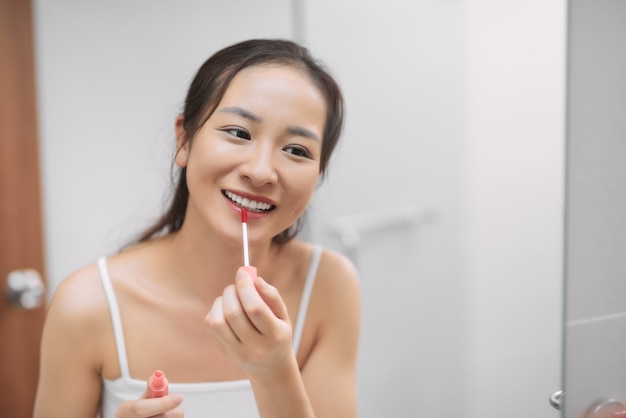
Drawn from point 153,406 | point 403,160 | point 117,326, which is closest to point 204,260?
point 117,326

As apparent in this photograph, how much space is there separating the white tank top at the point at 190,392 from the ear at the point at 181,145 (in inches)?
5.7

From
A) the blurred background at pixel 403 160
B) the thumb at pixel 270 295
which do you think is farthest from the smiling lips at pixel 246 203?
the blurred background at pixel 403 160

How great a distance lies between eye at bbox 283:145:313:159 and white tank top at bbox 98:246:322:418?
220 millimetres

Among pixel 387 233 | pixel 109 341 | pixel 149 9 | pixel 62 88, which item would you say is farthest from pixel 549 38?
pixel 109 341

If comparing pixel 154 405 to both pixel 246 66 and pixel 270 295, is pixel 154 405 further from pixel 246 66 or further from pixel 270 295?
pixel 246 66

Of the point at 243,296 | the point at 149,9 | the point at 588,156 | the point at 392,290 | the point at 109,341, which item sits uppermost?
the point at 149,9

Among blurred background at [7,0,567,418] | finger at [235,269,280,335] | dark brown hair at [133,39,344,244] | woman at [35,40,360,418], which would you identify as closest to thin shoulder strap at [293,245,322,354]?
woman at [35,40,360,418]

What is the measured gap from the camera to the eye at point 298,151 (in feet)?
2.07

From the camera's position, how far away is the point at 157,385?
55cm

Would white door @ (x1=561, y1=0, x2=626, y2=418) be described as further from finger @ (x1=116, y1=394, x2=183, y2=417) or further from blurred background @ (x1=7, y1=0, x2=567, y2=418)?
blurred background @ (x1=7, y1=0, x2=567, y2=418)

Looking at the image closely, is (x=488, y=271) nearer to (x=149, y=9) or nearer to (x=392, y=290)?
(x=392, y=290)

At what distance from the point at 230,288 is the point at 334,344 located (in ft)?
0.84

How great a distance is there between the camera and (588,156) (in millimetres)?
481

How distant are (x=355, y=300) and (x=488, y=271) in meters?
0.85
